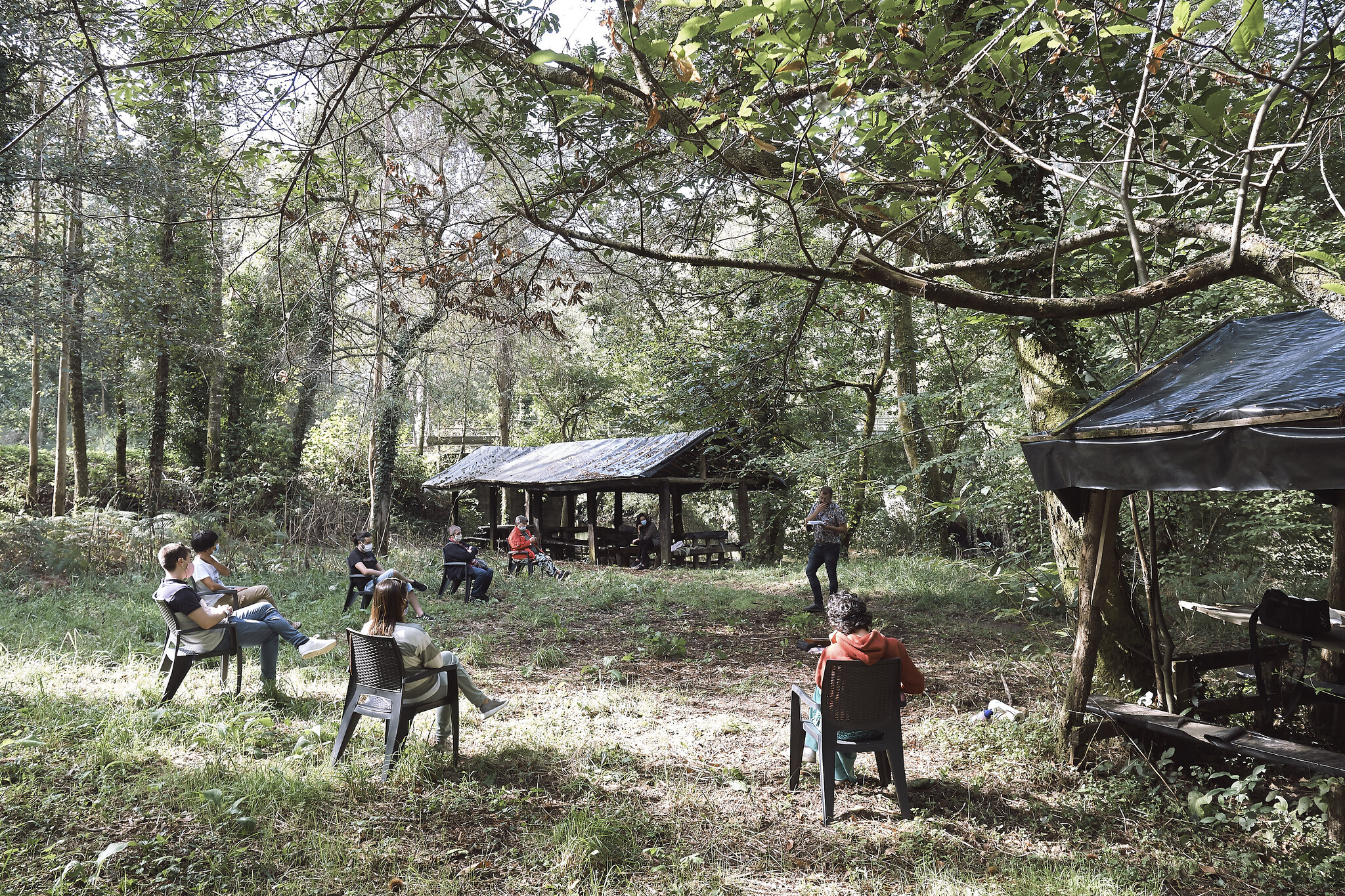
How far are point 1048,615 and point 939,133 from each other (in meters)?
7.73

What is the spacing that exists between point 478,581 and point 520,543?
319 centimetres

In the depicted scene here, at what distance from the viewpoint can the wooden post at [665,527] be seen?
55.9 ft

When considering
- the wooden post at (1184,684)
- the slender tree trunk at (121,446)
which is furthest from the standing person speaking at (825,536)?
the slender tree trunk at (121,446)

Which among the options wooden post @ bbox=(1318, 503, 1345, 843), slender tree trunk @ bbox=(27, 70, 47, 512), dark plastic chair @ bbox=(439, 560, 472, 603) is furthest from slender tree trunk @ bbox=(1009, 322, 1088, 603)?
dark plastic chair @ bbox=(439, 560, 472, 603)

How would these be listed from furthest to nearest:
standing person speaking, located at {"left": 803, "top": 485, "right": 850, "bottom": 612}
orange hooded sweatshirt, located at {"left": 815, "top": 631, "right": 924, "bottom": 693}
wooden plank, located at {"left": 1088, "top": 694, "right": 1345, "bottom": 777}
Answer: standing person speaking, located at {"left": 803, "top": 485, "right": 850, "bottom": 612}, orange hooded sweatshirt, located at {"left": 815, "top": 631, "right": 924, "bottom": 693}, wooden plank, located at {"left": 1088, "top": 694, "right": 1345, "bottom": 777}

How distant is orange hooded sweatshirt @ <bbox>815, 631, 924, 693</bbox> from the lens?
4.11 metres

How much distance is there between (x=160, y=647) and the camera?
23.0 ft

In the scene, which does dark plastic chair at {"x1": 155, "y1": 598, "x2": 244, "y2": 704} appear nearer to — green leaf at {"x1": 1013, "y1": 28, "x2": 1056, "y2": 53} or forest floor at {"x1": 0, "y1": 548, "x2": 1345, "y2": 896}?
forest floor at {"x1": 0, "y1": 548, "x2": 1345, "y2": 896}

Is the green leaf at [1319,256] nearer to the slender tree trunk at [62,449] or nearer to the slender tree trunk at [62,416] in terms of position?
the slender tree trunk at [62,416]

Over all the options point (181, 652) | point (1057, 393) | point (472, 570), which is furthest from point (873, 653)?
point (472, 570)

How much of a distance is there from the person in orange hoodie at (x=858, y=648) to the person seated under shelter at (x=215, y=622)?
145 inches

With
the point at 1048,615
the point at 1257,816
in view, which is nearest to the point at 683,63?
the point at 1257,816

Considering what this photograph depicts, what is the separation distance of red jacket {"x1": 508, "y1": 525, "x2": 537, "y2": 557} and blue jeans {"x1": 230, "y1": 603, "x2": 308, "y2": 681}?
8519 mm

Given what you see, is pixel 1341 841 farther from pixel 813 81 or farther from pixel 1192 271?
pixel 813 81
